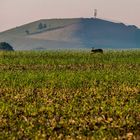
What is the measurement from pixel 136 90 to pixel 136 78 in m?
5.69

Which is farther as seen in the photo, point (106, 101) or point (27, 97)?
point (27, 97)

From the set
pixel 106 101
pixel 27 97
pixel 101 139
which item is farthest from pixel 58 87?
pixel 101 139

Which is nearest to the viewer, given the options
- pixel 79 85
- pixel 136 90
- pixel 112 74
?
pixel 136 90

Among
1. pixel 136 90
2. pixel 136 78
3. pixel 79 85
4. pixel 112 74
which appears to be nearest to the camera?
pixel 136 90

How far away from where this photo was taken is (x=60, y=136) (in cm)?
1492

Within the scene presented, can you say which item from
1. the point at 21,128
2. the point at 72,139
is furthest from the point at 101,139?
the point at 21,128

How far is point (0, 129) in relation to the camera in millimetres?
16172

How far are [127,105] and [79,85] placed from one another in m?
7.91

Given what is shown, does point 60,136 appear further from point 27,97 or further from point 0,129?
point 27,97

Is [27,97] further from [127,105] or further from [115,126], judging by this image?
[115,126]

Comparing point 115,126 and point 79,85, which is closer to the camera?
point 115,126

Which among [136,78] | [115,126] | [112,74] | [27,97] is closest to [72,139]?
[115,126]

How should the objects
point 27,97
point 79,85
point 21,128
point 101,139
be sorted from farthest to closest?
point 79,85
point 27,97
point 21,128
point 101,139

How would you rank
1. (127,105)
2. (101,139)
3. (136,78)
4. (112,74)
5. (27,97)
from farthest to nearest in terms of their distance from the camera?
(112,74)
(136,78)
(27,97)
(127,105)
(101,139)
